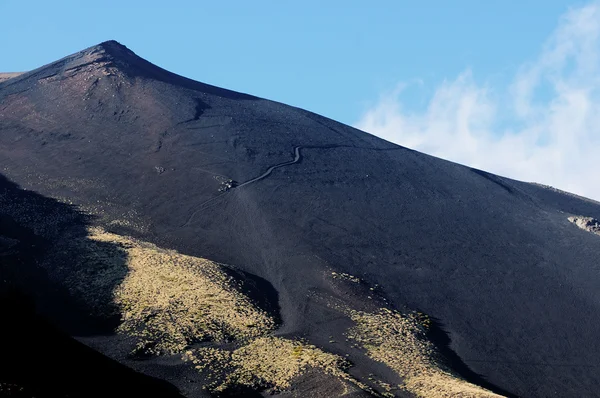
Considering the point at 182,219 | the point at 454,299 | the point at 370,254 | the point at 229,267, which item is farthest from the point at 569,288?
the point at 182,219

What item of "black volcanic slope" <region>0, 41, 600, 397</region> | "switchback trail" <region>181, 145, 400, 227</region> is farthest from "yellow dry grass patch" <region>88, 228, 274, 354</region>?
"switchback trail" <region>181, 145, 400, 227</region>

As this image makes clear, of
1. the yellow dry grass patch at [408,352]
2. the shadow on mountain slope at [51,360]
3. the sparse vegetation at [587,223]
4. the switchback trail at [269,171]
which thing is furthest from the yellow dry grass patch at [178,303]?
the sparse vegetation at [587,223]

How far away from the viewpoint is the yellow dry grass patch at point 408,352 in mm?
19188

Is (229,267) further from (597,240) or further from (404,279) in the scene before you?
(597,240)

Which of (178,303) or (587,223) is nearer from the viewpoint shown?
(178,303)

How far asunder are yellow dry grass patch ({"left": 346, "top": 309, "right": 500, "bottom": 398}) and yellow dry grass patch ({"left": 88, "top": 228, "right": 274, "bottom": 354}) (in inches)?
118

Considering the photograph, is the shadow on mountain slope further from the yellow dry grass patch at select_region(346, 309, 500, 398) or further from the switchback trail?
the switchback trail

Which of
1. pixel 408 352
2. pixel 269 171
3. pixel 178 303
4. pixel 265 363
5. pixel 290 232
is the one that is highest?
pixel 269 171

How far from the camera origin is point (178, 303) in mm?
21578

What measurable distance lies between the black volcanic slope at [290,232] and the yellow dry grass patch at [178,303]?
243 mm

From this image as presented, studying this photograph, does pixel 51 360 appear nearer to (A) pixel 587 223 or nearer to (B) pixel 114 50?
(A) pixel 587 223

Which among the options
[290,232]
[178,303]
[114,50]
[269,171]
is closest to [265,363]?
[178,303]

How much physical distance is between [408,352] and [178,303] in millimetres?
6672

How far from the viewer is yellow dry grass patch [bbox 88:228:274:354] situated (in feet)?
66.0
